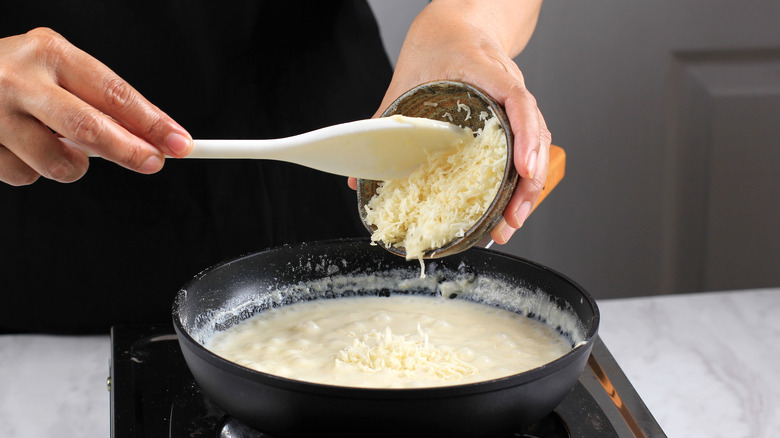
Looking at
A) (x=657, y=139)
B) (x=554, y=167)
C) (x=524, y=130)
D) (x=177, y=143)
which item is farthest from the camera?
(x=657, y=139)

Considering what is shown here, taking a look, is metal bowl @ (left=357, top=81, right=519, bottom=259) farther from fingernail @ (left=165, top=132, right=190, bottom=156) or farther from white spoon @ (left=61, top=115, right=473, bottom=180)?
fingernail @ (left=165, top=132, right=190, bottom=156)

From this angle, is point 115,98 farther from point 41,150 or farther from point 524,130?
point 524,130

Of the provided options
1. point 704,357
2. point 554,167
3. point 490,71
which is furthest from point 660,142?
point 490,71

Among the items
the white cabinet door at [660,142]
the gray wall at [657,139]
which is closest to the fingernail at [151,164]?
the gray wall at [657,139]

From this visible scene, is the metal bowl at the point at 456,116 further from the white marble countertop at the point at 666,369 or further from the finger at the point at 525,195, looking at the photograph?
the white marble countertop at the point at 666,369

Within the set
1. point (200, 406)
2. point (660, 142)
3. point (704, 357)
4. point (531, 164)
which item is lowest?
point (660, 142)

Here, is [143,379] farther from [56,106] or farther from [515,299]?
[515,299]
